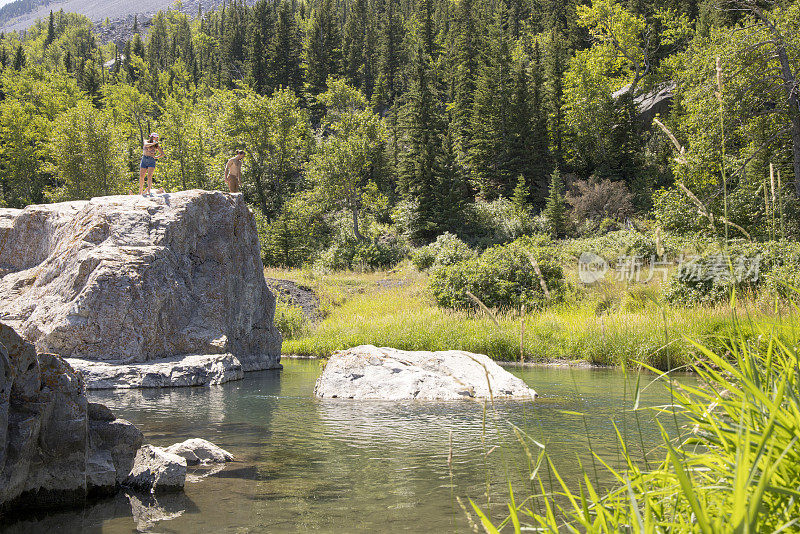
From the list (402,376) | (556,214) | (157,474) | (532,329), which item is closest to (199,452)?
(157,474)

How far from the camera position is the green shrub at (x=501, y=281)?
74.0 feet

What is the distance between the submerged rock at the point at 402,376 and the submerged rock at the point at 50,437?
5.90 metres

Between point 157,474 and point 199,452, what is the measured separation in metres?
1.05

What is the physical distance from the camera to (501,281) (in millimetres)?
22906

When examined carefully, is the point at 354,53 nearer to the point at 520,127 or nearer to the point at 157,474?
the point at 520,127

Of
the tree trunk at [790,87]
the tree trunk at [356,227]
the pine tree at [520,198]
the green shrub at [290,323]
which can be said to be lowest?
the green shrub at [290,323]

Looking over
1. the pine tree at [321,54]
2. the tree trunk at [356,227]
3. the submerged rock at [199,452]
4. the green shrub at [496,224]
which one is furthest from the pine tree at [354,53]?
the submerged rock at [199,452]

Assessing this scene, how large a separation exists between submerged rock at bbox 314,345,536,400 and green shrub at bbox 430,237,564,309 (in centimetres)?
1040

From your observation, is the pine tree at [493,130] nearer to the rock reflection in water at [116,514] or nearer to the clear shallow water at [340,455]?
the clear shallow water at [340,455]

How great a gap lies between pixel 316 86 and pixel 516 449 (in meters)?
73.1

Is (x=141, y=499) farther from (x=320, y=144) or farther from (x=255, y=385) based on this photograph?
(x=320, y=144)

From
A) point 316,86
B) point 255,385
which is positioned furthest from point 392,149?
point 255,385

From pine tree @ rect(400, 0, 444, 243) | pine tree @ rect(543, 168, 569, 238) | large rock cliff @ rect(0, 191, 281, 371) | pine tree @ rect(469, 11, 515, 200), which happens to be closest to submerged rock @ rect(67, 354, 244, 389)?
large rock cliff @ rect(0, 191, 281, 371)

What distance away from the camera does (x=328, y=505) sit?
552cm
